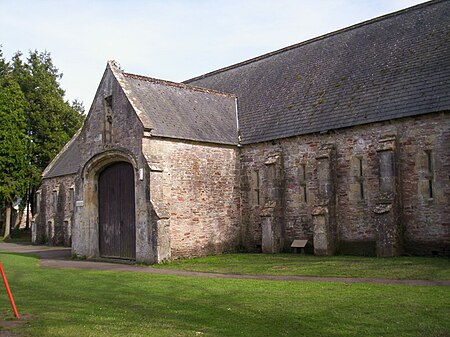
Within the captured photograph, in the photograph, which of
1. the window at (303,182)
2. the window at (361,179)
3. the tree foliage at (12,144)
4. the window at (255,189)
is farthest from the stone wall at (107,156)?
the tree foliage at (12,144)

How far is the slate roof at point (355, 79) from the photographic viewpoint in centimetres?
2042

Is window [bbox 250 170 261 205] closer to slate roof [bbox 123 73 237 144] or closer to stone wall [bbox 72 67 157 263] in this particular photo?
slate roof [bbox 123 73 237 144]

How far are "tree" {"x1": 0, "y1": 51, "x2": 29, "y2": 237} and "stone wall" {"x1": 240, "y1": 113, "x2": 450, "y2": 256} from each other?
1159 inches

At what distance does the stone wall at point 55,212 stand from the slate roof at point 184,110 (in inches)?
652

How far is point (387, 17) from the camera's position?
2588 centimetres

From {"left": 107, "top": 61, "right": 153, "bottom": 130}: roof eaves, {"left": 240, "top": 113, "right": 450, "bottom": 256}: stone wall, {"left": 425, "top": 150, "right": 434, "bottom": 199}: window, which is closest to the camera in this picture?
{"left": 240, "top": 113, "right": 450, "bottom": 256}: stone wall

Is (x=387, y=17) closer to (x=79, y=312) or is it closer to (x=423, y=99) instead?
(x=423, y=99)

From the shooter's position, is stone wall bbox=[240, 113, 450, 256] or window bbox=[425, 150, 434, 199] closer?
stone wall bbox=[240, 113, 450, 256]

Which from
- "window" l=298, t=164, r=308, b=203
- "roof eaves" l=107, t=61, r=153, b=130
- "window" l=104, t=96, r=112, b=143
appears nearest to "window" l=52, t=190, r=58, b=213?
"window" l=104, t=96, r=112, b=143

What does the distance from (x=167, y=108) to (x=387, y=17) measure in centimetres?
1264

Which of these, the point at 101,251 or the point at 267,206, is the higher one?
the point at 267,206

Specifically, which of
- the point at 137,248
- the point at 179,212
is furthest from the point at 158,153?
the point at 137,248

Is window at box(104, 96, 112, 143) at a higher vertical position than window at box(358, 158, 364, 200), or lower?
higher

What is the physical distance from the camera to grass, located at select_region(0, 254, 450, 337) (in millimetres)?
8719
